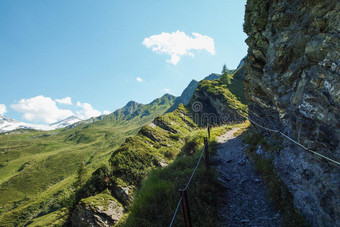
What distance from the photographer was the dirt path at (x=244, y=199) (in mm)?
6113

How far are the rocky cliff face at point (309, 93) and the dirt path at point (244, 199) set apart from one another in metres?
1.20

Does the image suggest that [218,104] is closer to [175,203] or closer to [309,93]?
[309,93]

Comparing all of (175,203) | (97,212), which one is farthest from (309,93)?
(97,212)

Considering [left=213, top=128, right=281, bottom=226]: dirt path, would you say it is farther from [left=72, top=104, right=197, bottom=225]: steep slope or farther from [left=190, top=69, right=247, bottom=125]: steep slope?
[left=190, top=69, right=247, bottom=125]: steep slope

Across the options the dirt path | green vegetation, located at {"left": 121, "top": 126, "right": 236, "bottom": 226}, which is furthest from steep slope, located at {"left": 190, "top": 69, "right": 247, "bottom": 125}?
green vegetation, located at {"left": 121, "top": 126, "right": 236, "bottom": 226}

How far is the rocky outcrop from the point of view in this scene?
1773 cm

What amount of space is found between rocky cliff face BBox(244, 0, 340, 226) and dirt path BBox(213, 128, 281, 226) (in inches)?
47.1

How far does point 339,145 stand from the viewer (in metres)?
4.35

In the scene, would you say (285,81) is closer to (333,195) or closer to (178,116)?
(333,195)

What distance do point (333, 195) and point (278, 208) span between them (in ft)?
7.61

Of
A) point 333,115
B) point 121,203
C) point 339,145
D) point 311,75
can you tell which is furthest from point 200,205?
point 121,203

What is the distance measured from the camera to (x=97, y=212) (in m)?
18.1

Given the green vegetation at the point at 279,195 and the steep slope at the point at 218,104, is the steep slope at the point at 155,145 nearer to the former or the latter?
the steep slope at the point at 218,104

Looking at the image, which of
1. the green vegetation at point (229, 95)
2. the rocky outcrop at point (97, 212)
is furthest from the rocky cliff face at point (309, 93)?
the green vegetation at point (229, 95)
